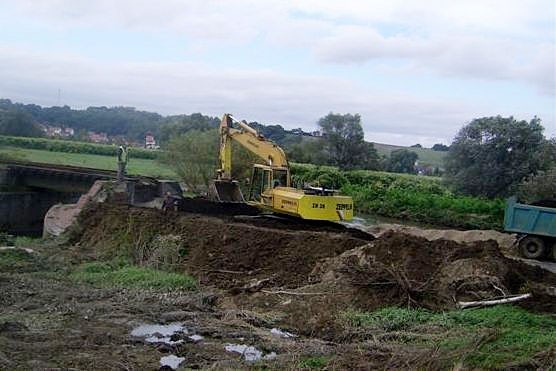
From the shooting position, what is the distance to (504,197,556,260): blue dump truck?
67.5ft

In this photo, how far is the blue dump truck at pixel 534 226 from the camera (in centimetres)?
2056

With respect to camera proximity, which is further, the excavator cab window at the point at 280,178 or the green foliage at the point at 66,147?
the green foliage at the point at 66,147

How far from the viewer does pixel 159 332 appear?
1049cm

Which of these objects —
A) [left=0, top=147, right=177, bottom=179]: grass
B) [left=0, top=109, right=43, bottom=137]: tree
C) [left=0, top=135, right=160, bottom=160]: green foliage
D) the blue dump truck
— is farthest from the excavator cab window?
[left=0, top=109, right=43, bottom=137]: tree

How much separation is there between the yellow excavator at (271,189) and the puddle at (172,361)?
9368 mm

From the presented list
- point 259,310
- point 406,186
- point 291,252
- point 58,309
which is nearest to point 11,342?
point 58,309

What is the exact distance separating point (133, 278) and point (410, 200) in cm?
3021

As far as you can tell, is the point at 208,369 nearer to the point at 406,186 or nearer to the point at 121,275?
the point at 121,275

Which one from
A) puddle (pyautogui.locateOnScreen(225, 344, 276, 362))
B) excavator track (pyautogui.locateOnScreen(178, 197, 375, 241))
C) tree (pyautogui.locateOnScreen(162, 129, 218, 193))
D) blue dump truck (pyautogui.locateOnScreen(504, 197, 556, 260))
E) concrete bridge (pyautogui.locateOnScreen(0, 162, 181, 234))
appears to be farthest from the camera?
tree (pyautogui.locateOnScreen(162, 129, 218, 193))

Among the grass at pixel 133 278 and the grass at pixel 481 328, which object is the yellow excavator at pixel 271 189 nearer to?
the grass at pixel 133 278

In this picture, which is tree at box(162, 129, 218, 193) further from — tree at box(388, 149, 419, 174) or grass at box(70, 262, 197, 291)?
tree at box(388, 149, 419, 174)

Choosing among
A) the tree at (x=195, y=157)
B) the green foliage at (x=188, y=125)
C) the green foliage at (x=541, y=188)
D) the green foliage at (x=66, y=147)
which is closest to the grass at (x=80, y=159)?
the green foliage at (x=66, y=147)

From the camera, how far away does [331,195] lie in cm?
1875

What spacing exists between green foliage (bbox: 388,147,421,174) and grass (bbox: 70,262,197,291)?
2332 inches
